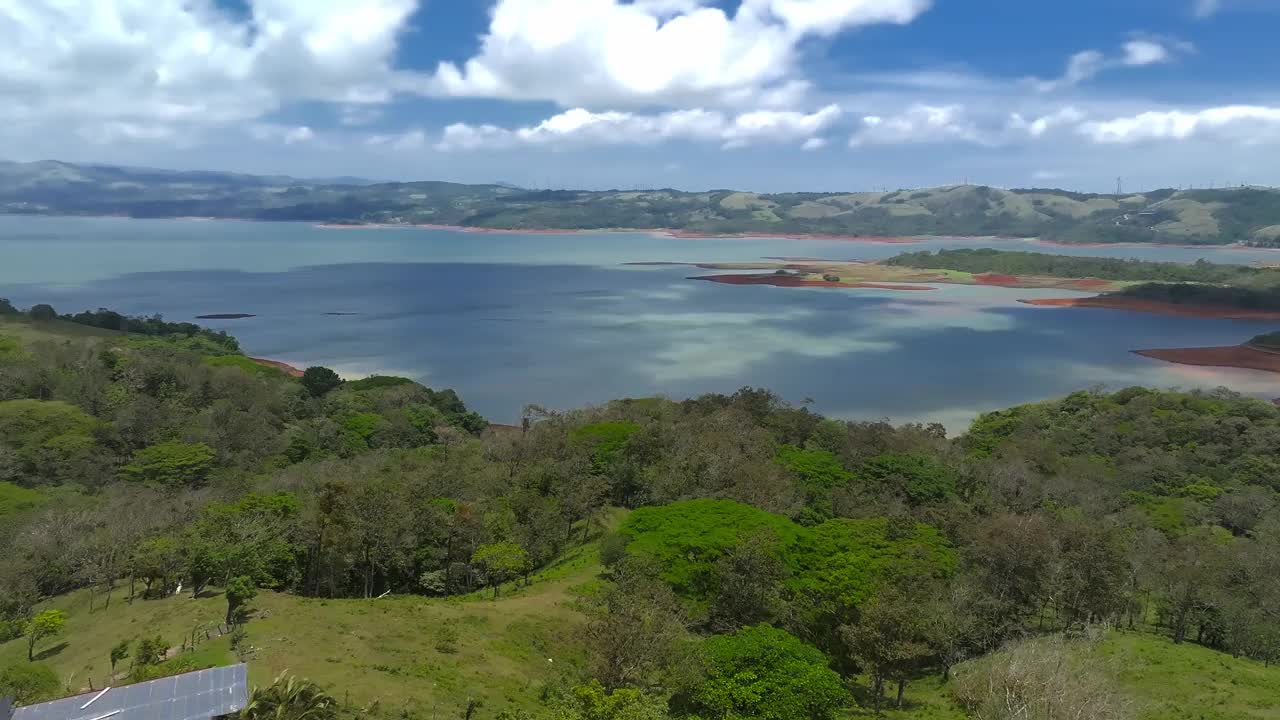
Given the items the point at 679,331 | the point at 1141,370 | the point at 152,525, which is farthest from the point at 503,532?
the point at 1141,370

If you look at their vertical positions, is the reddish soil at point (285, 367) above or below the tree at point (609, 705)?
below

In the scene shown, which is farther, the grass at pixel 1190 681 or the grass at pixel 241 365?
the grass at pixel 241 365

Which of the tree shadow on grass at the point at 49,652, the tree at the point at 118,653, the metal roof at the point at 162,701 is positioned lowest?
the tree shadow on grass at the point at 49,652

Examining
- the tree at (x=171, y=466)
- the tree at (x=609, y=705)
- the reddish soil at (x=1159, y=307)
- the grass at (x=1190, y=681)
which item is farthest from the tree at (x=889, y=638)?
the reddish soil at (x=1159, y=307)

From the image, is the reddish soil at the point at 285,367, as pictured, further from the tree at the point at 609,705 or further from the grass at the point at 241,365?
the tree at the point at 609,705

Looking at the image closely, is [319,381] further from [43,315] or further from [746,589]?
[746,589]

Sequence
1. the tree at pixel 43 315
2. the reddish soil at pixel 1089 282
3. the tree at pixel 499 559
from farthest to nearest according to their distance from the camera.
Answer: the reddish soil at pixel 1089 282 → the tree at pixel 43 315 → the tree at pixel 499 559

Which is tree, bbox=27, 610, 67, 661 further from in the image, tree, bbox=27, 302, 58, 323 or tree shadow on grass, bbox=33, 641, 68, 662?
tree, bbox=27, 302, 58, 323
